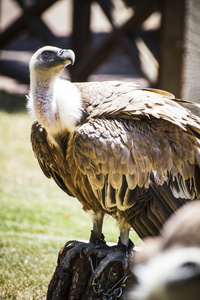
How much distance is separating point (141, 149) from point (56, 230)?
10.2 feet

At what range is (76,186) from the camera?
14.8 ft

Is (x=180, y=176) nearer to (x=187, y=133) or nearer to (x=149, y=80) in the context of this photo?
(x=187, y=133)

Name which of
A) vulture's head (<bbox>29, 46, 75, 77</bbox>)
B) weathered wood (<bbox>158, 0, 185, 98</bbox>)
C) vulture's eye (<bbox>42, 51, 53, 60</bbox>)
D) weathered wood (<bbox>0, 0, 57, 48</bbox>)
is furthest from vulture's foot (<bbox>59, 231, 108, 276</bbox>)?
weathered wood (<bbox>0, 0, 57, 48</bbox>)

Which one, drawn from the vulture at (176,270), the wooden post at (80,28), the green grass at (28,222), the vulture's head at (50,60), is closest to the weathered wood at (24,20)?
the wooden post at (80,28)

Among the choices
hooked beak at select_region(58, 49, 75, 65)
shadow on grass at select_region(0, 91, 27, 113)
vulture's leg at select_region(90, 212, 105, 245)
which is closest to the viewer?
hooked beak at select_region(58, 49, 75, 65)

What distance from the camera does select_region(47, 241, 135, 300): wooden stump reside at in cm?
421

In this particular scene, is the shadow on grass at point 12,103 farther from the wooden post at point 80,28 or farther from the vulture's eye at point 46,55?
the vulture's eye at point 46,55

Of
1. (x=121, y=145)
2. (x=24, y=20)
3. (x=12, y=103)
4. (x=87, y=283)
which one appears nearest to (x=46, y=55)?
(x=121, y=145)

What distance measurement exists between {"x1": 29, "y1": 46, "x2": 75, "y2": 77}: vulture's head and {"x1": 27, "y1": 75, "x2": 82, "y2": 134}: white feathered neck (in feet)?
0.31

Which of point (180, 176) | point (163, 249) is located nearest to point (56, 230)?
point (180, 176)

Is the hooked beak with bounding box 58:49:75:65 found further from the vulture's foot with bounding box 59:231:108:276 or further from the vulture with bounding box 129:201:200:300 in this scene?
the vulture with bounding box 129:201:200:300

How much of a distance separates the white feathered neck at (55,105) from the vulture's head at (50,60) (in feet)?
0.31

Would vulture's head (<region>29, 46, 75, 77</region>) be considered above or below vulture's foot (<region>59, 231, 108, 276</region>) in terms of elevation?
above

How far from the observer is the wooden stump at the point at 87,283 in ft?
13.8
